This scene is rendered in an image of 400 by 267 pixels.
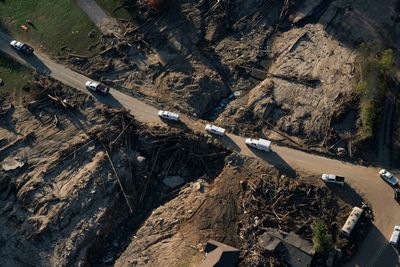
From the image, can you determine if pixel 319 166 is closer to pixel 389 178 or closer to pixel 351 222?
pixel 351 222

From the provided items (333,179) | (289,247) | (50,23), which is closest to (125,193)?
(289,247)

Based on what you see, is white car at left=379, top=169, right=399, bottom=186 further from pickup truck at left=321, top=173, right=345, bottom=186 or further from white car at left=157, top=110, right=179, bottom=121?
white car at left=157, top=110, right=179, bottom=121

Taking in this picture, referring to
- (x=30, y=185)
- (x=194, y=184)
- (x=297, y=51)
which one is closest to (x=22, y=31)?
(x=30, y=185)

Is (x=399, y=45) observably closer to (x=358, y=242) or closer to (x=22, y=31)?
(x=358, y=242)

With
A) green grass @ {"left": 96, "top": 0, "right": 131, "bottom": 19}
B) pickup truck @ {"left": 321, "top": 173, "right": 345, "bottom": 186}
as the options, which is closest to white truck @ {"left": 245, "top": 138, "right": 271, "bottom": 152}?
pickup truck @ {"left": 321, "top": 173, "right": 345, "bottom": 186}

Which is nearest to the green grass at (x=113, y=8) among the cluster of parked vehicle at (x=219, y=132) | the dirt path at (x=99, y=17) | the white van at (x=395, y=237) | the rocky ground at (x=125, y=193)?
the dirt path at (x=99, y=17)

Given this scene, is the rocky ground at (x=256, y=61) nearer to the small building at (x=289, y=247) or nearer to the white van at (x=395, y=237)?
the white van at (x=395, y=237)
